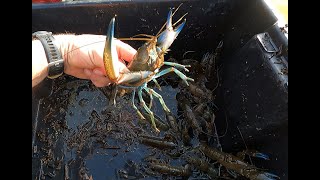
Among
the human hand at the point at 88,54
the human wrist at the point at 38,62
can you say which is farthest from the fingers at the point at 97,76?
the human wrist at the point at 38,62

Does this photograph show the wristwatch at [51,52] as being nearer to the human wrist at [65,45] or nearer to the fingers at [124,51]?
the human wrist at [65,45]

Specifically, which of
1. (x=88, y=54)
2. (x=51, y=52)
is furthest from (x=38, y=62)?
(x=88, y=54)

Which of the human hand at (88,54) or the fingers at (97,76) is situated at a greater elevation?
the human hand at (88,54)

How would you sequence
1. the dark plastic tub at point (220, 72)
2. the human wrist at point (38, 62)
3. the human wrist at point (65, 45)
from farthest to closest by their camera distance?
the dark plastic tub at point (220, 72), the human wrist at point (65, 45), the human wrist at point (38, 62)

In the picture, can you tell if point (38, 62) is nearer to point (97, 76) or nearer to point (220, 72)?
point (97, 76)

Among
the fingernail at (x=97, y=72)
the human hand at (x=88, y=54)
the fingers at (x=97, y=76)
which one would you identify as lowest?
the fingers at (x=97, y=76)
